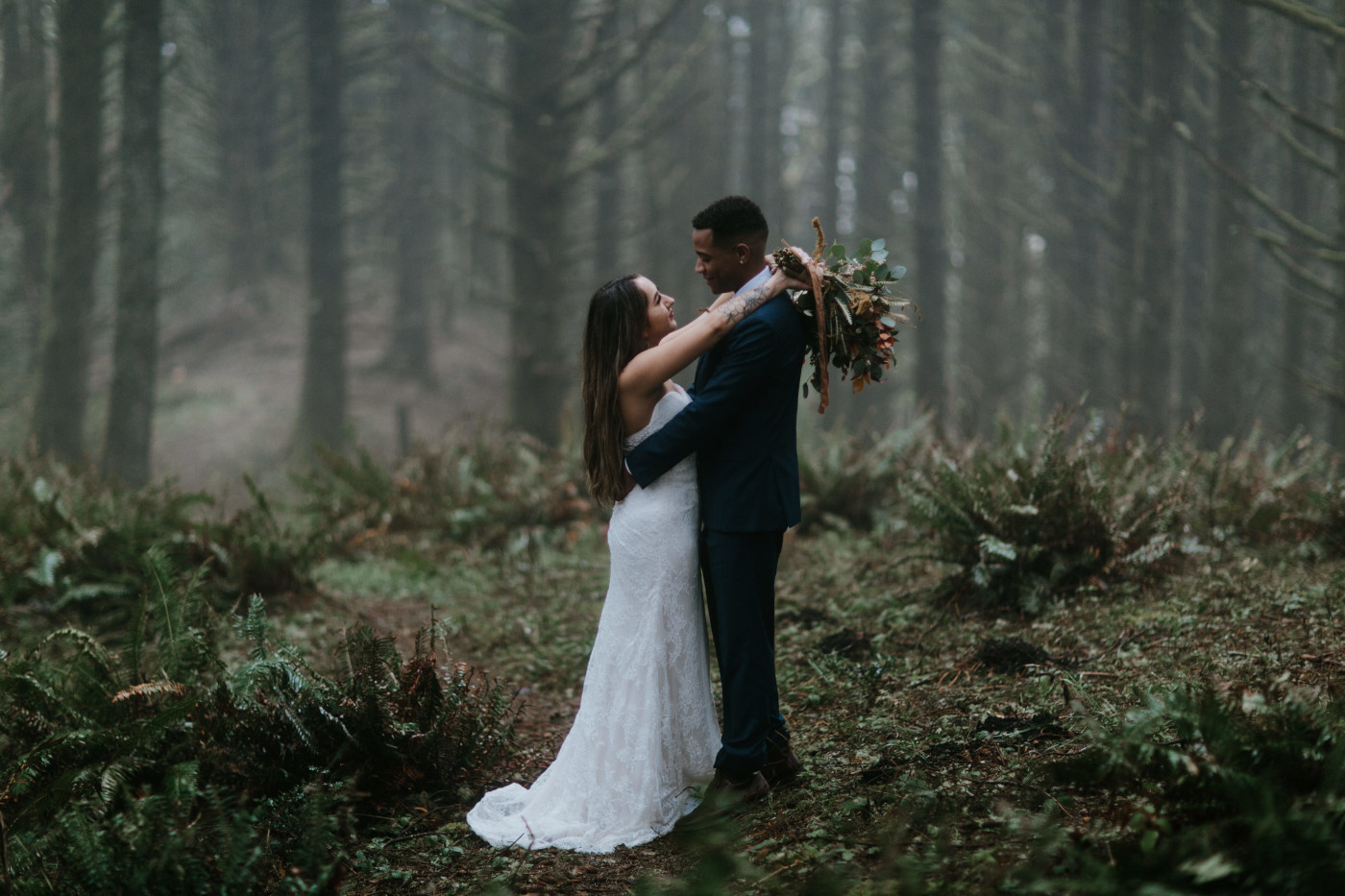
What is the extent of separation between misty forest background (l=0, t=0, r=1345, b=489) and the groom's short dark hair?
5839mm

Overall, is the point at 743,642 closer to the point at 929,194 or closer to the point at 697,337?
the point at 697,337

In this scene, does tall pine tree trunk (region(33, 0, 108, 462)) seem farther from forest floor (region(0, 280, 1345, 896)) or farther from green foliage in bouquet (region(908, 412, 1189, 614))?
green foliage in bouquet (region(908, 412, 1189, 614))

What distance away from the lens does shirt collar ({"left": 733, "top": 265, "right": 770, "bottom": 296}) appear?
12.7ft

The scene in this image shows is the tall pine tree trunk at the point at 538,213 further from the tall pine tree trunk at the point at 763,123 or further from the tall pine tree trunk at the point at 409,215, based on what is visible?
the tall pine tree trunk at the point at 763,123

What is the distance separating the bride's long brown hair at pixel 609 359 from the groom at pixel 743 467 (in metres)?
0.13

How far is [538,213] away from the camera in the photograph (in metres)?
14.9

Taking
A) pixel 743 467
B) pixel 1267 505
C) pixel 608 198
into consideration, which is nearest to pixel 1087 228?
pixel 608 198

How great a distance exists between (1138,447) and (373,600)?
6.43 meters

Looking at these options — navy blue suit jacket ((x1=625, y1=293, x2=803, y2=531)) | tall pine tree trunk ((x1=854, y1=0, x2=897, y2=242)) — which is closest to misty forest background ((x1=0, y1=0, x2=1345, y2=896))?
navy blue suit jacket ((x1=625, y1=293, x2=803, y2=531))

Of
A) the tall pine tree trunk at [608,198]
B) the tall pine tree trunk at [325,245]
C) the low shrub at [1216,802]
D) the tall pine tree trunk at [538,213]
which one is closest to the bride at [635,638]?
the low shrub at [1216,802]

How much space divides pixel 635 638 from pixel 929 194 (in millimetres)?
16722

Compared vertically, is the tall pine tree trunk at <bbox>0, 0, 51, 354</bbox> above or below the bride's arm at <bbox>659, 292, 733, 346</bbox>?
above

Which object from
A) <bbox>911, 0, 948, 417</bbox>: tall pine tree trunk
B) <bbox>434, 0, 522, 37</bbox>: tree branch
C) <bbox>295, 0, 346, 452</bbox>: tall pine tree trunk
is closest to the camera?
<bbox>434, 0, 522, 37</bbox>: tree branch

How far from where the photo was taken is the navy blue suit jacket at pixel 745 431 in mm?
3760
